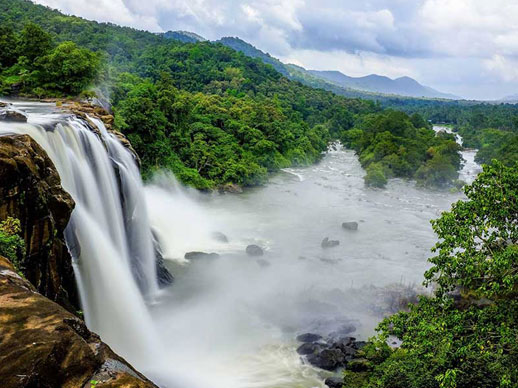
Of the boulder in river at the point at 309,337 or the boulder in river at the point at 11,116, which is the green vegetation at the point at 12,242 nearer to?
the boulder in river at the point at 11,116

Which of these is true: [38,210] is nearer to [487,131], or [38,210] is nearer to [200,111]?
[200,111]

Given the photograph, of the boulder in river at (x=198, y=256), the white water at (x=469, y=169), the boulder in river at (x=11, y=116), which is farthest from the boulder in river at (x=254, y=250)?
the white water at (x=469, y=169)

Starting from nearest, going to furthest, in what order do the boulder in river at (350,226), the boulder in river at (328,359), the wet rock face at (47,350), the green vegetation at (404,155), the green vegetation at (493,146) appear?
the wet rock face at (47,350) → the boulder in river at (328,359) → the boulder in river at (350,226) → the green vegetation at (404,155) → the green vegetation at (493,146)

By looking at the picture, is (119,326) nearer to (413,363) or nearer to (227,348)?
(227,348)

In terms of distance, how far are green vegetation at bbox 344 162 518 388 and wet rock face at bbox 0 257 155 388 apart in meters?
6.08

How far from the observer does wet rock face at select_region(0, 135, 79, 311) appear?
8609 millimetres

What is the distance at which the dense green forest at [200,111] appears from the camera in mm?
25609

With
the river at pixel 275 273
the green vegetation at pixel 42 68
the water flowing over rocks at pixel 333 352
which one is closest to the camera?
the water flowing over rocks at pixel 333 352

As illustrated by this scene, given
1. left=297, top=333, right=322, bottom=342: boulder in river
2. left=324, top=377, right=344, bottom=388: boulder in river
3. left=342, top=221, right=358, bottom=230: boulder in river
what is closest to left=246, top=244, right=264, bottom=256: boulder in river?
left=297, top=333, right=322, bottom=342: boulder in river

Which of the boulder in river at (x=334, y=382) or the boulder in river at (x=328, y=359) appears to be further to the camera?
the boulder in river at (x=328, y=359)

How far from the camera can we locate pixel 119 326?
40.5 ft

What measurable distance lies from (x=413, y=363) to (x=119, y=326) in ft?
27.1

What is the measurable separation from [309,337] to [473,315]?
7.26 meters

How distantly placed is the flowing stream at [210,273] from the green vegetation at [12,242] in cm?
368
